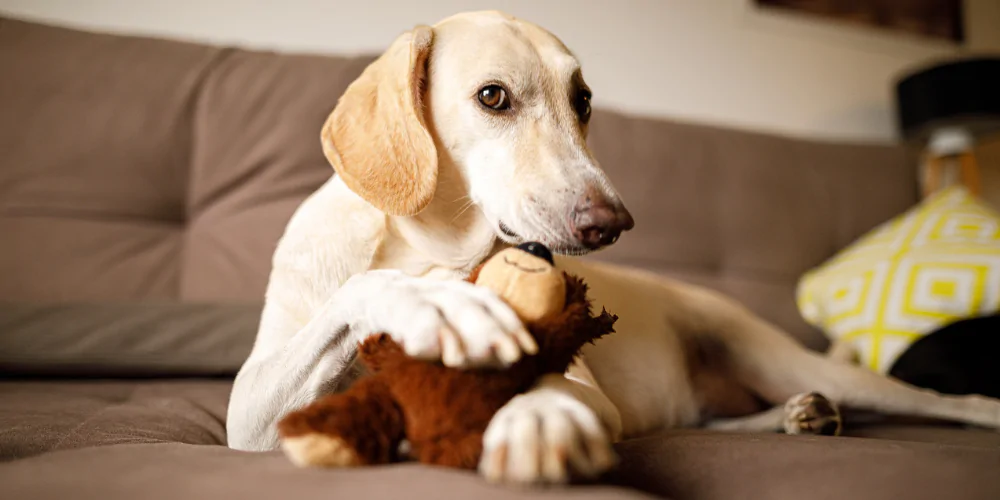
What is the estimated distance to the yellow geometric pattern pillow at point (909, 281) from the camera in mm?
1476

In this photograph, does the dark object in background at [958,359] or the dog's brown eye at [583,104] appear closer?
the dog's brown eye at [583,104]

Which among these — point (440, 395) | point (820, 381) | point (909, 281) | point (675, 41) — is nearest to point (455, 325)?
point (440, 395)

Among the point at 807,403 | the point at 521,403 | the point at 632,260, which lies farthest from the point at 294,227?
the point at 632,260

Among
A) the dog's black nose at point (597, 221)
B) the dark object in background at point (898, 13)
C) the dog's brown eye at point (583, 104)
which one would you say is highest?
the dark object in background at point (898, 13)

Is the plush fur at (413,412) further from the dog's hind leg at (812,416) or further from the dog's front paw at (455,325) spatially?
the dog's hind leg at (812,416)

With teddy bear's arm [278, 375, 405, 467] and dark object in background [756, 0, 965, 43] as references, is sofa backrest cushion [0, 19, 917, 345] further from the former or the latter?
dark object in background [756, 0, 965, 43]

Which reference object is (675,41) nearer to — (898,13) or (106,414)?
(898,13)

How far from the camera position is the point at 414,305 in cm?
54

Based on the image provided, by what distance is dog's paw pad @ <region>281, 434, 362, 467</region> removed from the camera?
475 millimetres

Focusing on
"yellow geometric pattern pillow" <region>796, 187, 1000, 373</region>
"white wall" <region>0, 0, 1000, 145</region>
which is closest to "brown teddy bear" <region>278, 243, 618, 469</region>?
"yellow geometric pattern pillow" <region>796, 187, 1000, 373</region>

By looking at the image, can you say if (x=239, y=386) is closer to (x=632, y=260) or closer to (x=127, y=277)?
(x=127, y=277)

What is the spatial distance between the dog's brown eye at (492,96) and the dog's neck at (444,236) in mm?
111

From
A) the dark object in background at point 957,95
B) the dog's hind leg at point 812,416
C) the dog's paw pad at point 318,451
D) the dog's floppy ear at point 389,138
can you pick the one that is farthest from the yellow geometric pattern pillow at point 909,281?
the dog's paw pad at point 318,451

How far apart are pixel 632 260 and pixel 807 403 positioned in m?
0.78
